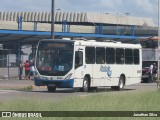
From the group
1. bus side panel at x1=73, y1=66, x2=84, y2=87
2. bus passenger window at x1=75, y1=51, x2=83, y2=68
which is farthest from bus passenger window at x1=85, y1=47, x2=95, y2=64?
bus side panel at x1=73, y1=66, x2=84, y2=87

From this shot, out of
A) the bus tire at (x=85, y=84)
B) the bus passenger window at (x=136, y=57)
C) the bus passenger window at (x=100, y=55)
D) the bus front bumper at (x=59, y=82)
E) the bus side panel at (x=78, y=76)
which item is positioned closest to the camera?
the bus front bumper at (x=59, y=82)

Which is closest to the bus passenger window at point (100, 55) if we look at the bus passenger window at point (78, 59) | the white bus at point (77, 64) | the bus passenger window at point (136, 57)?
the white bus at point (77, 64)

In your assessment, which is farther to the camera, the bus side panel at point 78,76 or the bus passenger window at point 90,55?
the bus passenger window at point 90,55

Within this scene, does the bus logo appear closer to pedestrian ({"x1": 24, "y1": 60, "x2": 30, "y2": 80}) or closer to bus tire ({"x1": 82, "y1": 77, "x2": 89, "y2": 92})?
bus tire ({"x1": 82, "y1": 77, "x2": 89, "y2": 92})

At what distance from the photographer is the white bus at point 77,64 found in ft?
96.6

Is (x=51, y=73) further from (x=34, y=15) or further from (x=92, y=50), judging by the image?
(x=34, y=15)

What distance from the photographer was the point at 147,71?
49250 mm

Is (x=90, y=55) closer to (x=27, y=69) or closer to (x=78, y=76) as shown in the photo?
(x=78, y=76)

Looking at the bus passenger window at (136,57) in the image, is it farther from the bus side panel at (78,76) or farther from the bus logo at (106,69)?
the bus side panel at (78,76)

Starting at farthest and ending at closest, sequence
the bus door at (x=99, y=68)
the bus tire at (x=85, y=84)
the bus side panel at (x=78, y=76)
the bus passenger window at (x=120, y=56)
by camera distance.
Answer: the bus passenger window at (x=120, y=56) < the bus door at (x=99, y=68) < the bus tire at (x=85, y=84) < the bus side panel at (x=78, y=76)

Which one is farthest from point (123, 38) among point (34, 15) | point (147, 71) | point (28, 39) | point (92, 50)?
point (34, 15)

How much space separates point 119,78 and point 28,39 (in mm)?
16752

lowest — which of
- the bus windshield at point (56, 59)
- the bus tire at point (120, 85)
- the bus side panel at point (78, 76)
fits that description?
the bus tire at point (120, 85)

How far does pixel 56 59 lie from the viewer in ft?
97.0
